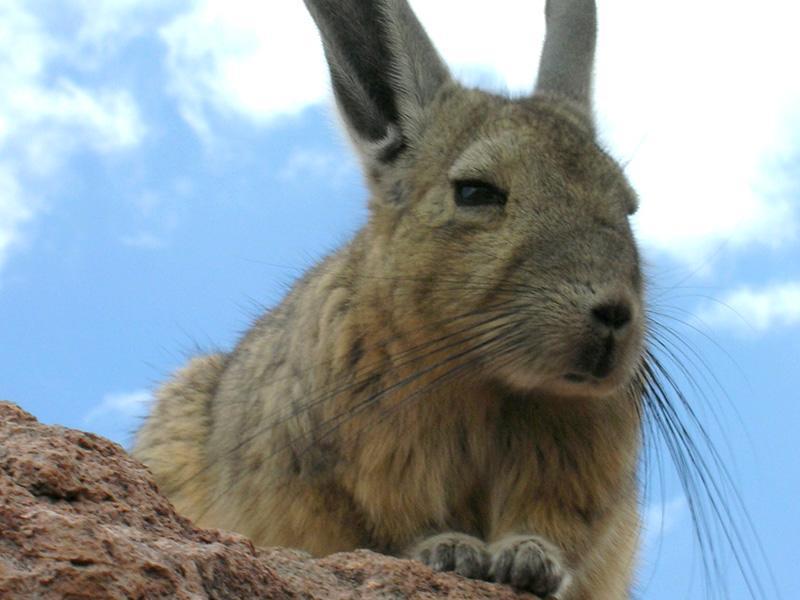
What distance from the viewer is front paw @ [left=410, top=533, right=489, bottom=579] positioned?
17.5 ft

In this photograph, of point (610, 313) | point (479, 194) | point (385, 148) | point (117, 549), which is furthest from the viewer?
point (385, 148)

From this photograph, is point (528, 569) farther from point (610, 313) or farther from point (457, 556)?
point (610, 313)

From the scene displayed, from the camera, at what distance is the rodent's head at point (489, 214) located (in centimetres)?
573

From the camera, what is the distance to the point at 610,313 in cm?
561

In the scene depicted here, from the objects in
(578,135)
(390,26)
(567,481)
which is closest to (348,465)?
(567,481)

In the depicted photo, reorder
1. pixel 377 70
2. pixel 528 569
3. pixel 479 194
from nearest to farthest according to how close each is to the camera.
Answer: pixel 528 569, pixel 479 194, pixel 377 70

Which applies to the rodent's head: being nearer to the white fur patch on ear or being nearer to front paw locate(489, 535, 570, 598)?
the white fur patch on ear

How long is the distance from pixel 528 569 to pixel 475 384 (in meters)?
1.11

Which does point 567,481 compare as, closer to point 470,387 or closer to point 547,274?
point 470,387

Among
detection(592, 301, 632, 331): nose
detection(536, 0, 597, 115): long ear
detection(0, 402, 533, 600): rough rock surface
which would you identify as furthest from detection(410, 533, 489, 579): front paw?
detection(536, 0, 597, 115): long ear

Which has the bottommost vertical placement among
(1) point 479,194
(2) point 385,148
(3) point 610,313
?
(3) point 610,313

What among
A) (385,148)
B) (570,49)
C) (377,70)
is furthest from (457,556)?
(570,49)

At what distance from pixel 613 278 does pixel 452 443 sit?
118 centimetres

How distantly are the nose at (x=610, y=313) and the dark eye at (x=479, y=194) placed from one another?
36.2 inches
